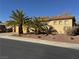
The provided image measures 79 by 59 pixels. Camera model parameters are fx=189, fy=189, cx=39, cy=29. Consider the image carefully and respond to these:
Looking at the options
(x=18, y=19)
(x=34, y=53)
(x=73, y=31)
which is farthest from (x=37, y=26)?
(x=34, y=53)

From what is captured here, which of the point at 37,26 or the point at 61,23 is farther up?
the point at 61,23

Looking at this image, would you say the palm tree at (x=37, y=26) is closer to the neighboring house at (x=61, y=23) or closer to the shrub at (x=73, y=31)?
the neighboring house at (x=61, y=23)

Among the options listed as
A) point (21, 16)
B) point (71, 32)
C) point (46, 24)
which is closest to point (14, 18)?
point (21, 16)

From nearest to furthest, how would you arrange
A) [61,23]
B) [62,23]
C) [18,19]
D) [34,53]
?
[34,53] < [18,19] < [62,23] < [61,23]

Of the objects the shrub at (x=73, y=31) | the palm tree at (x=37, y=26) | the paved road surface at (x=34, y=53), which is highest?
the palm tree at (x=37, y=26)

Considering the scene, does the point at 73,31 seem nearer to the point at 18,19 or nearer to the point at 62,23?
the point at 62,23

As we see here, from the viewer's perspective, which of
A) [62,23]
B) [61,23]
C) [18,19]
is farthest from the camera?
[61,23]

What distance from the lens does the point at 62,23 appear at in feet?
130

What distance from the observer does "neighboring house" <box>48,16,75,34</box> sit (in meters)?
38.2

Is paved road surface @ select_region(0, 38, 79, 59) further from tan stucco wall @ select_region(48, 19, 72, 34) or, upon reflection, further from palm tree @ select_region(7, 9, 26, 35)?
tan stucco wall @ select_region(48, 19, 72, 34)

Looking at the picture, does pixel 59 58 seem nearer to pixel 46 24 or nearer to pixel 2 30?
pixel 46 24

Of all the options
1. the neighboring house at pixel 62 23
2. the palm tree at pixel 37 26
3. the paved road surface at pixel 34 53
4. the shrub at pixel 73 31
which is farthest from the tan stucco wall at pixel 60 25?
the paved road surface at pixel 34 53

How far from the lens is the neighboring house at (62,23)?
3822cm

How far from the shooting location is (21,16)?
35.6 meters
